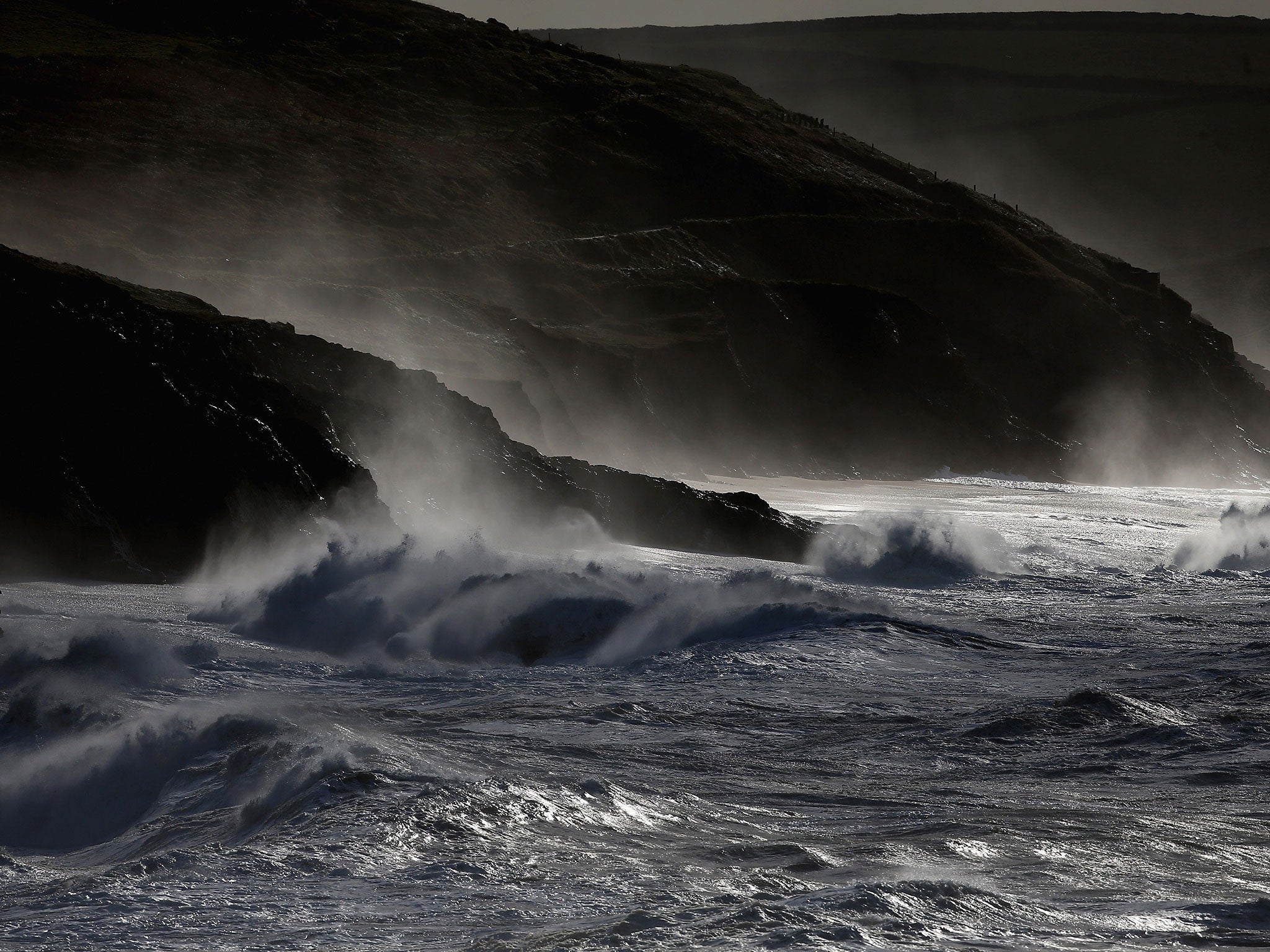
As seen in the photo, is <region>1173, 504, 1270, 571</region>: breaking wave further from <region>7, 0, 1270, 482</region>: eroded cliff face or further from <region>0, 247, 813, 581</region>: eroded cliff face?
<region>7, 0, 1270, 482</region>: eroded cliff face

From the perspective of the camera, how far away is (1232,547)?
23547 mm

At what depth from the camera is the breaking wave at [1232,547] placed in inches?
867

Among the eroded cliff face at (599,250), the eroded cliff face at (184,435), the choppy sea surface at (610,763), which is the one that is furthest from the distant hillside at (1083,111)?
the choppy sea surface at (610,763)

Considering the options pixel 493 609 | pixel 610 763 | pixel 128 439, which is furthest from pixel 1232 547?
pixel 610 763

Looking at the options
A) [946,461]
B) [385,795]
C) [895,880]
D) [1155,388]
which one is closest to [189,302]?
[385,795]

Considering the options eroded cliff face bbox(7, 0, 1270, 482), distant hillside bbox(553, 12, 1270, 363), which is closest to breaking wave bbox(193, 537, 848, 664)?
eroded cliff face bbox(7, 0, 1270, 482)

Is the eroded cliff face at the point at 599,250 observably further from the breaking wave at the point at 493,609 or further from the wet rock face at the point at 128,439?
the breaking wave at the point at 493,609

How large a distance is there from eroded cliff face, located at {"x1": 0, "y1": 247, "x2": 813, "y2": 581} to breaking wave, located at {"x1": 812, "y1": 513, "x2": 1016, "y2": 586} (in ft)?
14.3

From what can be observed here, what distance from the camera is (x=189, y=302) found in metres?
18.4

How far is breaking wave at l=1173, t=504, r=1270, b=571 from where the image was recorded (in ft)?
72.2

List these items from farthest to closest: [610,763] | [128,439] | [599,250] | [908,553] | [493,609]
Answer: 1. [599,250]
2. [908,553]
3. [128,439]
4. [493,609]
5. [610,763]

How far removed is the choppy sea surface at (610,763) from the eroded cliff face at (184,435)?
1034 mm

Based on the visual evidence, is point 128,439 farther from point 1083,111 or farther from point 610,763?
point 1083,111

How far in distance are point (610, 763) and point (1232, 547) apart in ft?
59.2
